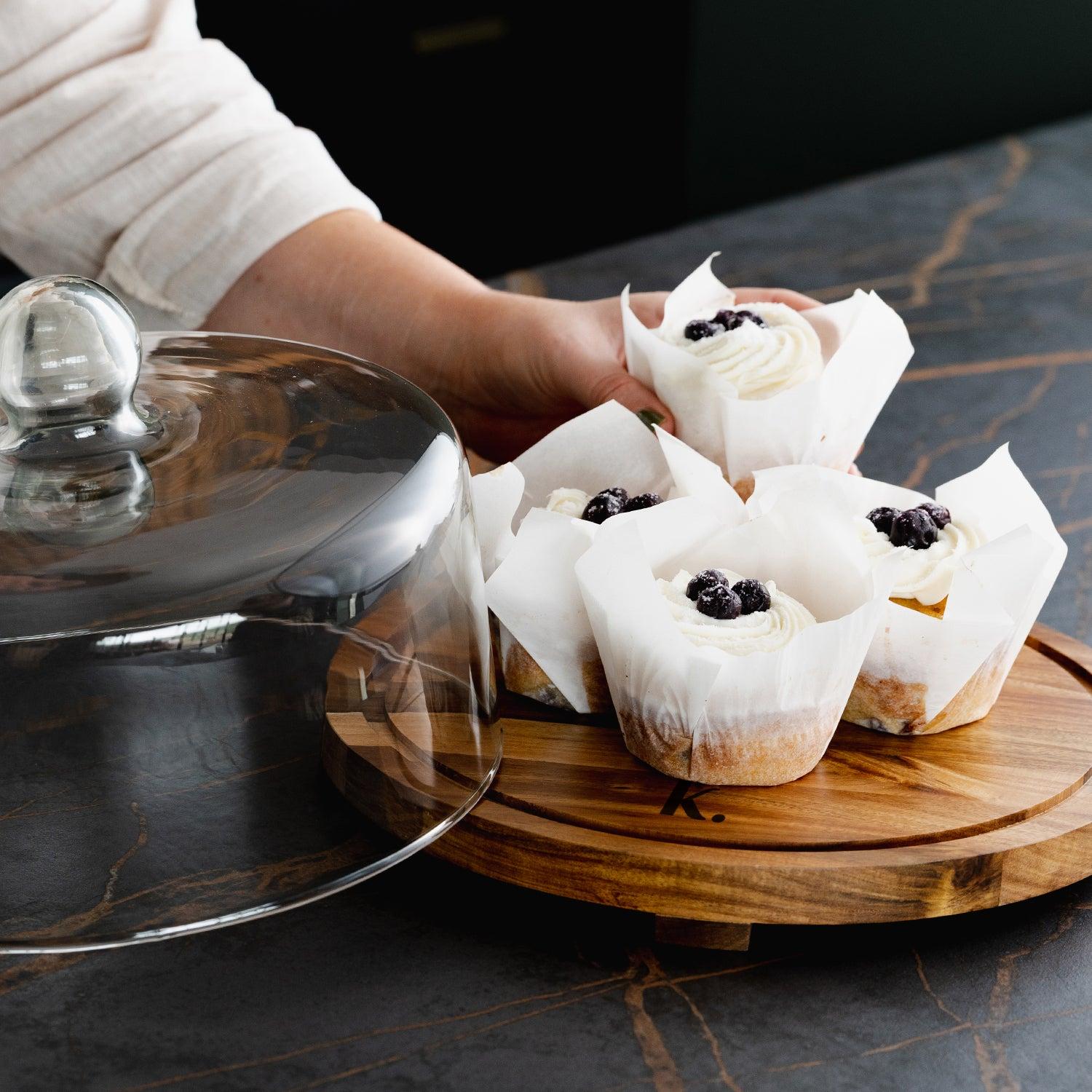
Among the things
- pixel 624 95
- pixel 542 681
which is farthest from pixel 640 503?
pixel 624 95

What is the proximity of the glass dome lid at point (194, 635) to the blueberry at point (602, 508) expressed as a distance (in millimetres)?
172

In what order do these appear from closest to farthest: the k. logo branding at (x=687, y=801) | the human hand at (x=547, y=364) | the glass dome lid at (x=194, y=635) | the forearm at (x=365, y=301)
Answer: the glass dome lid at (x=194, y=635) < the k. logo branding at (x=687, y=801) < the human hand at (x=547, y=364) < the forearm at (x=365, y=301)

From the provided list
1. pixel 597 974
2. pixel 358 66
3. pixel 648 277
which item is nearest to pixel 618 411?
pixel 597 974

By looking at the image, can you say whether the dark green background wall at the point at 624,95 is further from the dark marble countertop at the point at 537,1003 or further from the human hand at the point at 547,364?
the dark marble countertop at the point at 537,1003

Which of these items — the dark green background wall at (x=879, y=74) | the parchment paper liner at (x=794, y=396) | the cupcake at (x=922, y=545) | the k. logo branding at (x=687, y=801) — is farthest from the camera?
the dark green background wall at (x=879, y=74)

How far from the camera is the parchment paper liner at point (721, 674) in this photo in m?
0.76

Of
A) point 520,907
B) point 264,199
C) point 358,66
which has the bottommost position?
point 358,66

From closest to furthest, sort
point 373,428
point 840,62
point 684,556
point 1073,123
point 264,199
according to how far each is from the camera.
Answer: point 373,428 → point 684,556 → point 264,199 → point 1073,123 → point 840,62

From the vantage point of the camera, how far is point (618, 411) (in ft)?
3.19

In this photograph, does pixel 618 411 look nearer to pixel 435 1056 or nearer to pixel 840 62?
pixel 435 1056

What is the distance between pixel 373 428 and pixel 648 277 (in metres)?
1.07

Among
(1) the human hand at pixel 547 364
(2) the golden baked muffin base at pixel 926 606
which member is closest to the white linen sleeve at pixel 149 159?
(1) the human hand at pixel 547 364

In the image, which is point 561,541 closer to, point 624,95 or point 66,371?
point 66,371

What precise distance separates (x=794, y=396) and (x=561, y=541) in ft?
0.83
